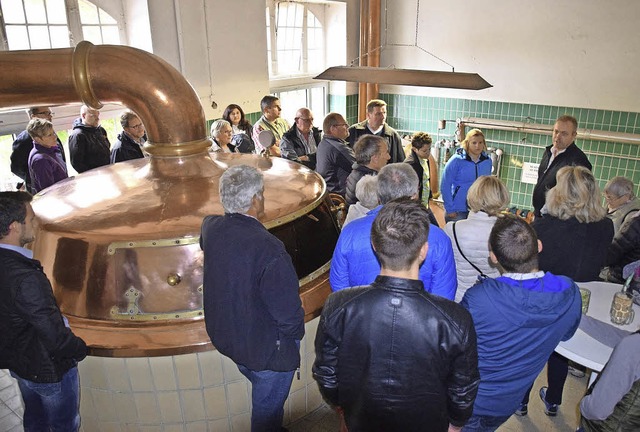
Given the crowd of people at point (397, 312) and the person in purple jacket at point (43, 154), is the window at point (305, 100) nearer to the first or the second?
the person in purple jacket at point (43, 154)

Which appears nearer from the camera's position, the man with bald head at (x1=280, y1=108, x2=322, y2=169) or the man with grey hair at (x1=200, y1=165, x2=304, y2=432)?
the man with grey hair at (x1=200, y1=165, x2=304, y2=432)

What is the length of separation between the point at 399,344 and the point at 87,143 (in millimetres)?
3882

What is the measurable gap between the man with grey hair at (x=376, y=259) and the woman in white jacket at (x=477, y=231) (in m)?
0.42

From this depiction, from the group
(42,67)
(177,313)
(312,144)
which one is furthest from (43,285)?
→ (312,144)

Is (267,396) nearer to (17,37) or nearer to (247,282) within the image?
(247,282)

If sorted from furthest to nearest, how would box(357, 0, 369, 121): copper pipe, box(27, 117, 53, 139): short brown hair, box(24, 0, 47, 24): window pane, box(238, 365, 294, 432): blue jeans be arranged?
box(357, 0, 369, 121): copper pipe → box(24, 0, 47, 24): window pane → box(27, 117, 53, 139): short brown hair → box(238, 365, 294, 432): blue jeans

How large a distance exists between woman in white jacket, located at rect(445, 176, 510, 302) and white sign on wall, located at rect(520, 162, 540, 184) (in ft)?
14.6

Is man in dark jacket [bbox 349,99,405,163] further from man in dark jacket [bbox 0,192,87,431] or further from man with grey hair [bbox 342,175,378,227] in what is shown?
man in dark jacket [bbox 0,192,87,431]

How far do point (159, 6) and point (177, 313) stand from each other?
158 inches

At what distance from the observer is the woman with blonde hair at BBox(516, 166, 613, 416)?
2828 millimetres

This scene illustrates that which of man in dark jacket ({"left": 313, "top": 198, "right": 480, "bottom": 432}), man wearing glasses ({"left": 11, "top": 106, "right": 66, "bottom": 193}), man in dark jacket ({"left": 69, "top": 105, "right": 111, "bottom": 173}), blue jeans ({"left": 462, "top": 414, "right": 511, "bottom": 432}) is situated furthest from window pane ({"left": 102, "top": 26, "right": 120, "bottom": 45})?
blue jeans ({"left": 462, "top": 414, "right": 511, "bottom": 432})

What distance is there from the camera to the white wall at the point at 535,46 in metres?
6.04

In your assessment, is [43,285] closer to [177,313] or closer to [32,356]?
[32,356]

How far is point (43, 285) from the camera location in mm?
2127
